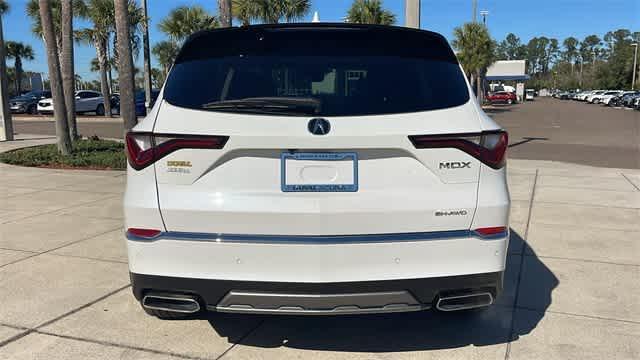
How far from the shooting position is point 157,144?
2.78 metres

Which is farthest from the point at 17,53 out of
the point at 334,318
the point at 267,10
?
the point at 334,318

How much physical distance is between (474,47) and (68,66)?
37.0m

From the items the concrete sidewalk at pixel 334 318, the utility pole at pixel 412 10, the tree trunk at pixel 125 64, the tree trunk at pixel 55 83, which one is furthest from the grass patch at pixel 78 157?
the utility pole at pixel 412 10

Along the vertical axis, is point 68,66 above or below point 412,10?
below

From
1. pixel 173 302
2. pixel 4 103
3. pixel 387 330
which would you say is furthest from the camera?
pixel 4 103

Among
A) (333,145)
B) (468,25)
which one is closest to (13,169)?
(333,145)

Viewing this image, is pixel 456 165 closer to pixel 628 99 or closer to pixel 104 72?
pixel 104 72

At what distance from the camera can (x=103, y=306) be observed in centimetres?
403

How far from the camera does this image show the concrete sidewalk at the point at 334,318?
3363 millimetres

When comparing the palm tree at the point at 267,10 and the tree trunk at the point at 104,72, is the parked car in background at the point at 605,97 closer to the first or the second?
the palm tree at the point at 267,10

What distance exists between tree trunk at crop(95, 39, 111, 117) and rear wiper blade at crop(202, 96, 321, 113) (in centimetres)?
3101

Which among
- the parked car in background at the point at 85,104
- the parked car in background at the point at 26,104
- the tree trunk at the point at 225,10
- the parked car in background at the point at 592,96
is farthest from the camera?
the parked car in background at the point at 592,96

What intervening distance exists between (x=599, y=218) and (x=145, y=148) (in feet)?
18.6

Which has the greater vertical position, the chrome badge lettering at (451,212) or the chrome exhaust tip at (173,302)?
the chrome badge lettering at (451,212)
